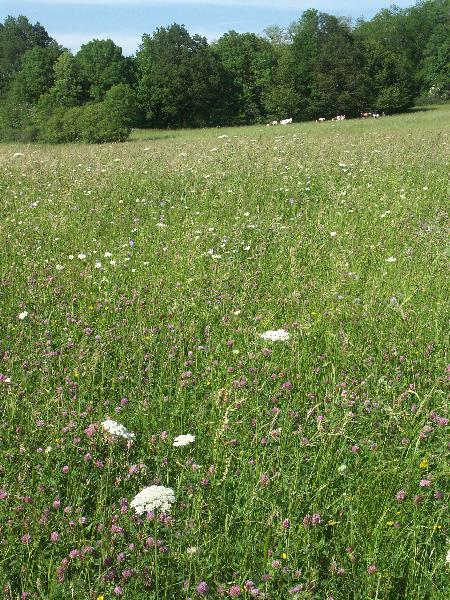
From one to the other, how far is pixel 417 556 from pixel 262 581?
0.61m

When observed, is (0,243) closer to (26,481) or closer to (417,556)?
(26,481)

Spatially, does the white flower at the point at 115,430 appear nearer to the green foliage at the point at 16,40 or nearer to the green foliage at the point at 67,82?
the green foliage at the point at 67,82

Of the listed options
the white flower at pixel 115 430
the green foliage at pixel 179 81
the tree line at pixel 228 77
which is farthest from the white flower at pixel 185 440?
the green foliage at pixel 179 81

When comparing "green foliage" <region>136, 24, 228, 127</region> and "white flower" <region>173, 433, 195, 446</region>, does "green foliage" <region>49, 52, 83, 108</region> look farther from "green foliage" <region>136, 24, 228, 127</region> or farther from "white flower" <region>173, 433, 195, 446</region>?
"white flower" <region>173, 433, 195, 446</region>

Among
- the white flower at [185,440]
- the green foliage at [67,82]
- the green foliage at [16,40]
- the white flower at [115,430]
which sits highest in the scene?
the green foliage at [16,40]

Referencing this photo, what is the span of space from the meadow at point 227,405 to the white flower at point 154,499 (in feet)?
0.14

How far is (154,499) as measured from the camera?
2283mm

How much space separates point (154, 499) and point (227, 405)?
985 millimetres

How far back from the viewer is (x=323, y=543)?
7.50 feet

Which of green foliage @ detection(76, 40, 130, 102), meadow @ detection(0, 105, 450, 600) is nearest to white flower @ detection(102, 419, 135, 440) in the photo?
meadow @ detection(0, 105, 450, 600)

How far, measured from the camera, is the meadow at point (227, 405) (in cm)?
223

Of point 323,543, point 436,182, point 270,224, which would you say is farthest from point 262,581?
point 436,182

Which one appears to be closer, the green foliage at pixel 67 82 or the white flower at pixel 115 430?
the white flower at pixel 115 430

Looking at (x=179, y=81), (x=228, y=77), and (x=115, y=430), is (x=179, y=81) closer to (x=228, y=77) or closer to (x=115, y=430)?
(x=228, y=77)
